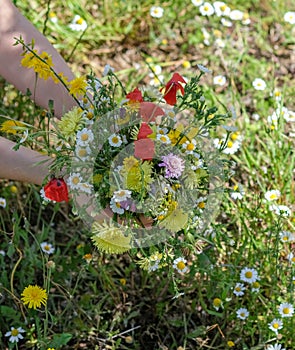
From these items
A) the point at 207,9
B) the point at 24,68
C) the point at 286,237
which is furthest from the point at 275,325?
the point at 207,9

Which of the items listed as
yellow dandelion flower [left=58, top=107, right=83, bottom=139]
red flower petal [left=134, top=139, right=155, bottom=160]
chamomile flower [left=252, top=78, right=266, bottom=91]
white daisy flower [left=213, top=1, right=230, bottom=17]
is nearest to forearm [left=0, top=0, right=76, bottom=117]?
yellow dandelion flower [left=58, top=107, right=83, bottom=139]

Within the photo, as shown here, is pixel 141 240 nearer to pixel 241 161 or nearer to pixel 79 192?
pixel 79 192

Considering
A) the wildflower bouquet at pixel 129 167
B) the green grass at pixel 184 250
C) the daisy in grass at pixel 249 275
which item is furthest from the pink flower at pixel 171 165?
the daisy in grass at pixel 249 275

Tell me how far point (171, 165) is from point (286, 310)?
1.72 feet

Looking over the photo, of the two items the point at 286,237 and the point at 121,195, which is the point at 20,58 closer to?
the point at 121,195

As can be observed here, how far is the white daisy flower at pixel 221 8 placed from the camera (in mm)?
2276

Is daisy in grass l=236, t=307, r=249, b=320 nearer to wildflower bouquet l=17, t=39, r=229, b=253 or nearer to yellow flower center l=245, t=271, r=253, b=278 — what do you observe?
yellow flower center l=245, t=271, r=253, b=278

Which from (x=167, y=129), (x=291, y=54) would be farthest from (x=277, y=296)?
(x=291, y=54)

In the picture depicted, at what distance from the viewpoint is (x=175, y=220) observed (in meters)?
1.24

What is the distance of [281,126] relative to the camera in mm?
1872

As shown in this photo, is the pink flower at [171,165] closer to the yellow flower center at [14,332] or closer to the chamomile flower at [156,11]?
the yellow flower center at [14,332]

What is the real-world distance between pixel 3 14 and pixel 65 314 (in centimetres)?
74

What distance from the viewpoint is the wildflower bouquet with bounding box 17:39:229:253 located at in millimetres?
1161

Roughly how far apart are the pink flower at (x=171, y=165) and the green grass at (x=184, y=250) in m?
0.24
